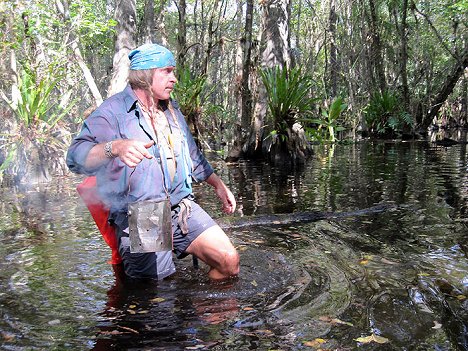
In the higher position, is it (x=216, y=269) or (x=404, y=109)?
(x=404, y=109)

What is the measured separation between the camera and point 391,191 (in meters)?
8.11

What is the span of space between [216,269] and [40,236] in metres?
2.75

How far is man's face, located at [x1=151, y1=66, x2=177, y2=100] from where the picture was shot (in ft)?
12.0

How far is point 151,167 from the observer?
3.57m

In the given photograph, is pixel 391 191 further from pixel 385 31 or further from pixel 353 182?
pixel 385 31

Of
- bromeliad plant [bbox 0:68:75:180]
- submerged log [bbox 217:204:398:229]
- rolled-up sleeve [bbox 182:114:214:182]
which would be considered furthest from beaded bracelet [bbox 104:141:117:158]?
bromeliad plant [bbox 0:68:75:180]

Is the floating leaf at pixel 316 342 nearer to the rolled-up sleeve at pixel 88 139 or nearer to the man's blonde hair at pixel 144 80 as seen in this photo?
the rolled-up sleeve at pixel 88 139

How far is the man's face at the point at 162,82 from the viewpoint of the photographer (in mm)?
3648

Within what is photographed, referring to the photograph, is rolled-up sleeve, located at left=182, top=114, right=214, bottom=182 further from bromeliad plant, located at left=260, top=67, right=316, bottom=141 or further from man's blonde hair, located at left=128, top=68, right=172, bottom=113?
bromeliad plant, located at left=260, top=67, right=316, bottom=141

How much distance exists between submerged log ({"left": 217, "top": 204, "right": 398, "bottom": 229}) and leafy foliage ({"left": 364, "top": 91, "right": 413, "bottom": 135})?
52.7ft

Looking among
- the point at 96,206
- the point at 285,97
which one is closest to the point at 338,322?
the point at 96,206

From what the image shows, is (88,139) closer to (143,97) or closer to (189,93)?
(143,97)

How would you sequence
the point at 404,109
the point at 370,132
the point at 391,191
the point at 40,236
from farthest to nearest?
the point at 370,132
the point at 404,109
the point at 391,191
the point at 40,236

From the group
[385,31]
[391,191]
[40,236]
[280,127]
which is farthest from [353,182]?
[385,31]
